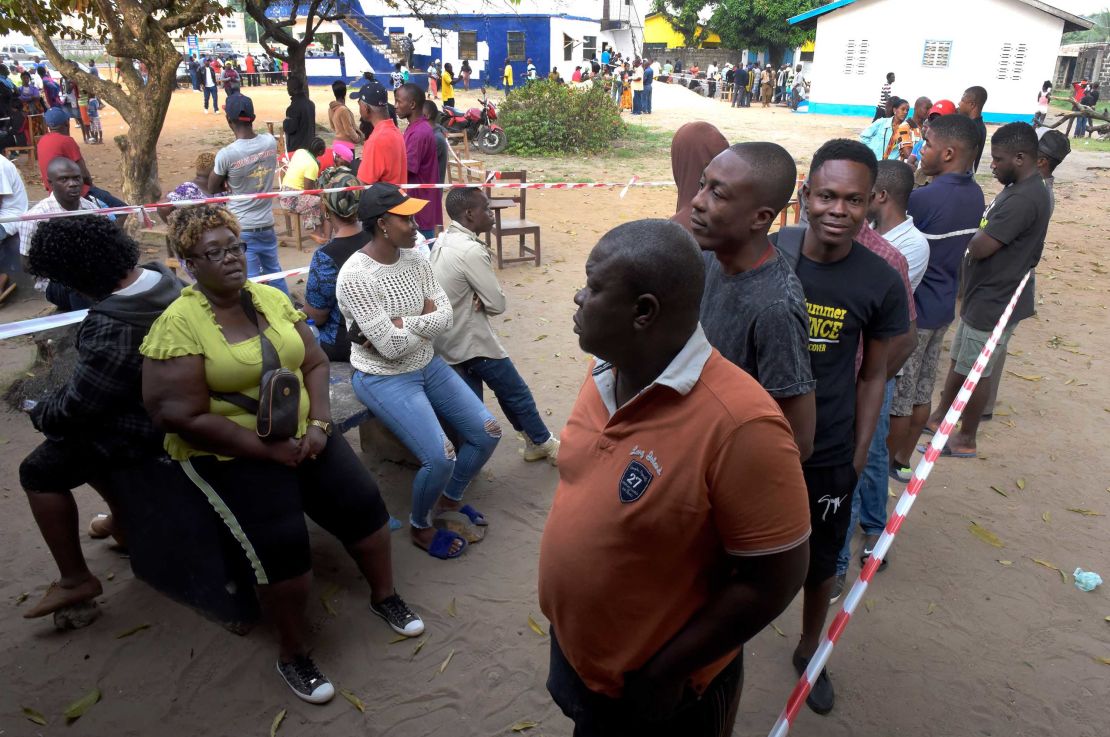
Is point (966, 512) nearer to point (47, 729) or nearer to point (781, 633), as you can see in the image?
point (781, 633)

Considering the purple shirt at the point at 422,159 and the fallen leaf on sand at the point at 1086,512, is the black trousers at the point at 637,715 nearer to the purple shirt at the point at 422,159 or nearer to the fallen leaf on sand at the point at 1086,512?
the fallen leaf on sand at the point at 1086,512

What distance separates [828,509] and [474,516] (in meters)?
2.31

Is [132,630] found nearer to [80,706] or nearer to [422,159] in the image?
[80,706]

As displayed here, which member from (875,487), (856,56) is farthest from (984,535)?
(856,56)

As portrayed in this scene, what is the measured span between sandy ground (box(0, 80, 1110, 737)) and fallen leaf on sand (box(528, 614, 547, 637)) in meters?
0.03

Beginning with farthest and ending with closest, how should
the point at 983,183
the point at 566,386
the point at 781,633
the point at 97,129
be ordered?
the point at 97,129
the point at 983,183
the point at 566,386
the point at 781,633

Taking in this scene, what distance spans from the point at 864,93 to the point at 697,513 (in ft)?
114

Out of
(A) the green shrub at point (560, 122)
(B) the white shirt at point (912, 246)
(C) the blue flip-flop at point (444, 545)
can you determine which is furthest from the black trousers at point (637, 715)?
(A) the green shrub at point (560, 122)

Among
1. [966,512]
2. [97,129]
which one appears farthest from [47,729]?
[97,129]

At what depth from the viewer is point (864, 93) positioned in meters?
31.4

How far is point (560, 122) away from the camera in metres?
18.7

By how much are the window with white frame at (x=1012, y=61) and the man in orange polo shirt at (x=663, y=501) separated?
3465 cm

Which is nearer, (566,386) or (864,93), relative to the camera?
(566,386)

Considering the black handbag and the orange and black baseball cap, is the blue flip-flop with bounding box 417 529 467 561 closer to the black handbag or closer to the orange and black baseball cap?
the black handbag
